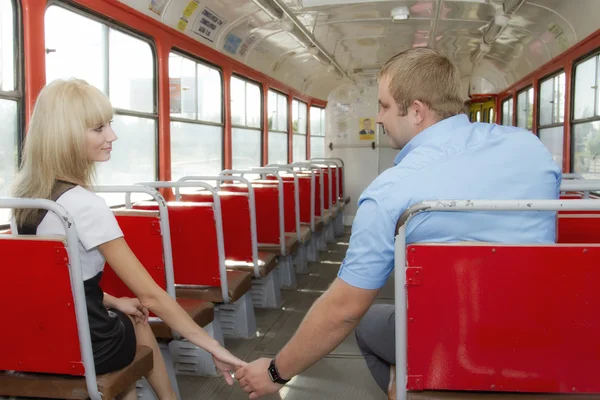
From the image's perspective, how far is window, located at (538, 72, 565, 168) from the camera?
21.5 ft

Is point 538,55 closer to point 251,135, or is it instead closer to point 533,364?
point 251,135

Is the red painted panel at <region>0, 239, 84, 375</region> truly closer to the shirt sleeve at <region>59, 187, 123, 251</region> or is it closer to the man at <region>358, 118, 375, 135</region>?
the shirt sleeve at <region>59, 187, 123, 251</region>

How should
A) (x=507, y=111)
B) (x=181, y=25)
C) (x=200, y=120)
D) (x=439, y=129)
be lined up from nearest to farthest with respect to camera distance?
1. (x=439, y=129)
2. (x=181, y=25)
3. (x=200, y=120)
4. (x=507, y=111)

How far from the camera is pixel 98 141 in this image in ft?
7.01

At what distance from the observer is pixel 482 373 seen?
5.75ft

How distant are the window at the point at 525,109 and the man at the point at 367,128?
3223 millimetres

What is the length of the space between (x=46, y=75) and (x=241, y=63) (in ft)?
13.4

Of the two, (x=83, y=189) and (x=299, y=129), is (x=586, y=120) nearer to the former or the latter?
(x=83, y=189)

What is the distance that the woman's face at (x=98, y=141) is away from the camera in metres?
2.11

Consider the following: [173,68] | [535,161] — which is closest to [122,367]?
[535,161]

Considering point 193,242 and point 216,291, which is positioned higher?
point 193,242

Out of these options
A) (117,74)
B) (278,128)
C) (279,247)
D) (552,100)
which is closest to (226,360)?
(117,74)

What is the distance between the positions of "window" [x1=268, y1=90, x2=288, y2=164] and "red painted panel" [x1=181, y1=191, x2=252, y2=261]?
4446 mm

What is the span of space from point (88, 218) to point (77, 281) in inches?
8.8
